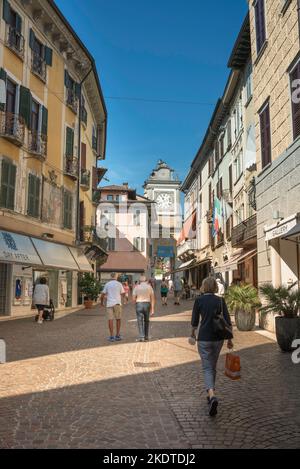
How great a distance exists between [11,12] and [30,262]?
9.98m

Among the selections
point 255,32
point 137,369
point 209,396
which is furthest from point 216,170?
point 209,396

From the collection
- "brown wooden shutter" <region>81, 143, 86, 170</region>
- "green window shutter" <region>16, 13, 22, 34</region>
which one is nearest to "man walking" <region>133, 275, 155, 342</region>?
"green window shutter" <region>16, 13, 22, 34</region>

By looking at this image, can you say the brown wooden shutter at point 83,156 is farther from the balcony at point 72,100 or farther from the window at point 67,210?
the window at point 67,210

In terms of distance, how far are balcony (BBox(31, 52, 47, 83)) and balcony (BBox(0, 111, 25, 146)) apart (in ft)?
10.2

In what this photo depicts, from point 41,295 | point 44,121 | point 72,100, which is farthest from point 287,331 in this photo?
point 72,100

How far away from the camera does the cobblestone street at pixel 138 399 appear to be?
4.20 metres

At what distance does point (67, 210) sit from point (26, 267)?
Result: 547cm

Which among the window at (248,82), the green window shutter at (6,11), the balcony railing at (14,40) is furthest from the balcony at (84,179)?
the window at (248,82)

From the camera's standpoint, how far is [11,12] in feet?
57.0

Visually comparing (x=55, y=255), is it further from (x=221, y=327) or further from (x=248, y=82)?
(x=221, y=327)

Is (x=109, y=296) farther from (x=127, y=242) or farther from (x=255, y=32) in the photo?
(x=127, y=242)

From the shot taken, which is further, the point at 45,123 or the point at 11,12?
the point at 45,123

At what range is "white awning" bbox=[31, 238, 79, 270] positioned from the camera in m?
18.3

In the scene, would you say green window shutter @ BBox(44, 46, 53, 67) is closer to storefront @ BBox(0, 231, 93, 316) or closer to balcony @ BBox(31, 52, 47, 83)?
balcony @ BBox(31, 52, 47, 83)
